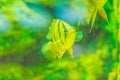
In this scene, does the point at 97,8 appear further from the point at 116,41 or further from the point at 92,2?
the point at 116,41

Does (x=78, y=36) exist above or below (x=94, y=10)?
below

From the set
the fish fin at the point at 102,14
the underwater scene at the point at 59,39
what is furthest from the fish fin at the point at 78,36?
the fish fin at the point at 102,14

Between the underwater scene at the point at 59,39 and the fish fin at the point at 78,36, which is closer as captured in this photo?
the underwater scene at the point at 59,39

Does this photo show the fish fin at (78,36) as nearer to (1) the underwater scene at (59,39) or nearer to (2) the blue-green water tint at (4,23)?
(1) the underwater scene at (59,39)

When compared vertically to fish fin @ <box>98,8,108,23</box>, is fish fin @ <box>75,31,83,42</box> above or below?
below

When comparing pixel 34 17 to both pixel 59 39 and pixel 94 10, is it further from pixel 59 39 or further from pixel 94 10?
pixel 94 10

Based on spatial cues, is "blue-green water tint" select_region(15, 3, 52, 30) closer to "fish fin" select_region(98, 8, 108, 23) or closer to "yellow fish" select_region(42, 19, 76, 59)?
"yellow fish" select_region(42, 19, 76, 59)

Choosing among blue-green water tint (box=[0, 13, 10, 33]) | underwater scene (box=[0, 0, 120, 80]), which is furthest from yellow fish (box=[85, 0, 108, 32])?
blue-green water tint (box=[0, 13, 10, 33])

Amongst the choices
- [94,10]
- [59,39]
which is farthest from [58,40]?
[94,10]

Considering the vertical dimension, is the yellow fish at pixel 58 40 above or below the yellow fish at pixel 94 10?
below
